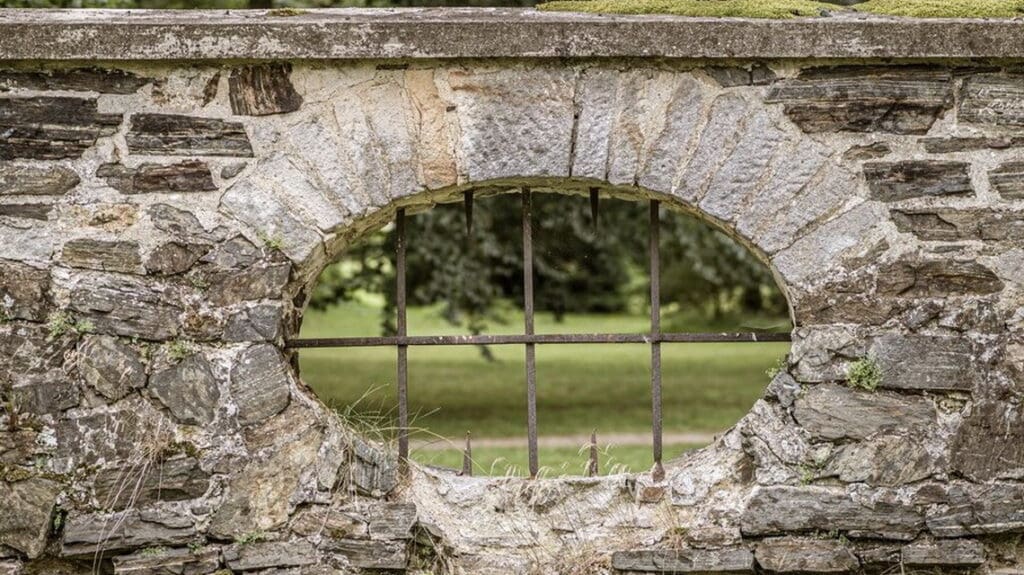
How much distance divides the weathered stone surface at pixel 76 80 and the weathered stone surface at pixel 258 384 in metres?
0.92

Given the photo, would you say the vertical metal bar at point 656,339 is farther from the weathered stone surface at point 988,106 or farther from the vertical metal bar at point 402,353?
the weathered stone surface at point 988,106

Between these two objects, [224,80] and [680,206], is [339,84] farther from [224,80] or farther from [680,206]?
[680,206]

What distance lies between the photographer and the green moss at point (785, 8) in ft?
12.0

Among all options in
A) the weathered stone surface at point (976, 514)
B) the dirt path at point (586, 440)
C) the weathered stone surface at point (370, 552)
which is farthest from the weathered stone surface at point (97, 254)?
the dirt path at point (586, 440)

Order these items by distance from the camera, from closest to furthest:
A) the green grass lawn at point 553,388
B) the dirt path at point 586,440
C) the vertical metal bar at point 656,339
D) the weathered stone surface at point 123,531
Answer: the weathered stone surface at point 123,531 < the vertical metal bar at point 656,339 < the dirt path at point 586,440 < the green grass lawn at point 553,388

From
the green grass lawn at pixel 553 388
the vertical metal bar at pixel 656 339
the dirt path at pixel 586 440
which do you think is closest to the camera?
the vertical metal bar at pixel 656 339

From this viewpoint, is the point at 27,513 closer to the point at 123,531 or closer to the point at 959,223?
the point at 123,531

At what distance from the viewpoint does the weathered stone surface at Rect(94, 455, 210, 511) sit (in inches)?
139

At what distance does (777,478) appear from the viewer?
3.58 metres

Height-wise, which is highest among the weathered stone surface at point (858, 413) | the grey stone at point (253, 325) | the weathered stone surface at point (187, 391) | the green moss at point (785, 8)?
the green moss at point (785, 8)

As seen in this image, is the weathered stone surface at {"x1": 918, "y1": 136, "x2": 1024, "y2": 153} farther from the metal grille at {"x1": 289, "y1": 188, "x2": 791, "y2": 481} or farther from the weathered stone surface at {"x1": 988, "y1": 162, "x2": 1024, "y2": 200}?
the metal grille at {"x1": 289, "y1": 188, "x2": 791, "y2": 481}

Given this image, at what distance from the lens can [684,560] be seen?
11.6 feet

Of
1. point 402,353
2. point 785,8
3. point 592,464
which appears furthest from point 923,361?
point 402,353

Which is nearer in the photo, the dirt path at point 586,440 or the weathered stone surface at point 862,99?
the weathered stone surface at point 862,99
